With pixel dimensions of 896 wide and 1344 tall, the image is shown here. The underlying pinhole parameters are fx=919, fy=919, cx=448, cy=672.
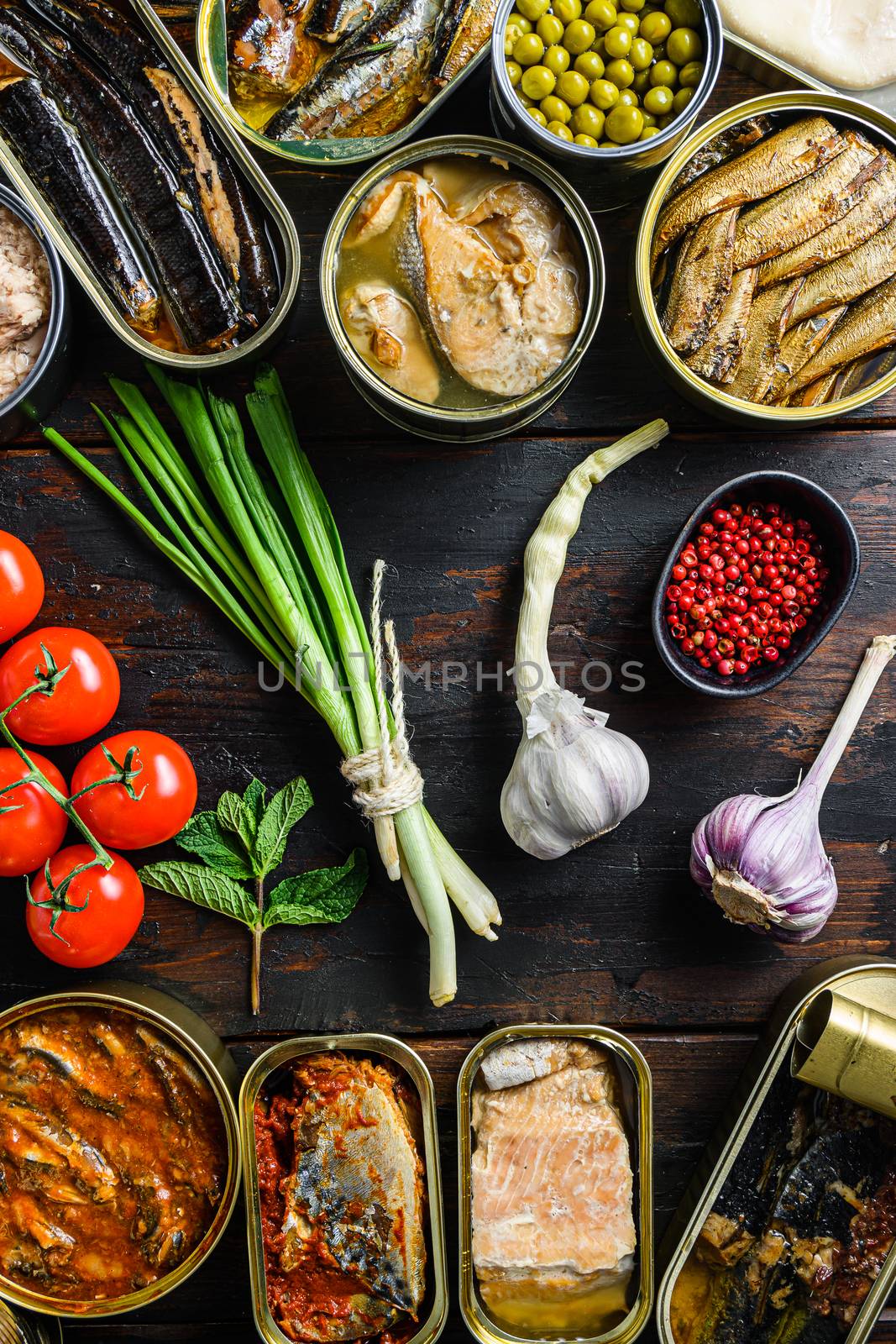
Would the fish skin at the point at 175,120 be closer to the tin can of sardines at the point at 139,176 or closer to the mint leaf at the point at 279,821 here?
the tin can of sardines at the point at 139,176

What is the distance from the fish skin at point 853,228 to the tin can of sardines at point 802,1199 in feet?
3.97

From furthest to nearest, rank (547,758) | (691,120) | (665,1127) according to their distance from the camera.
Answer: (665,1127), (547,758), (691,120)

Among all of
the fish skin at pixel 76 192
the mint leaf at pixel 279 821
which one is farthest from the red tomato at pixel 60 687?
the fish skin at pixel 76 192

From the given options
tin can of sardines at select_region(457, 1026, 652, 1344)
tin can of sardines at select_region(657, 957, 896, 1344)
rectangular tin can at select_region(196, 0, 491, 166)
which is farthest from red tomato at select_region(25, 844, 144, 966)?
rectangular tin can at select_region(196, 0, 491, 166)

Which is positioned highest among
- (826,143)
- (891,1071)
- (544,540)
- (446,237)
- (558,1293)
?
(826,143)

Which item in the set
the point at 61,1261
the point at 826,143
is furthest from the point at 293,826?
the point at 826,143

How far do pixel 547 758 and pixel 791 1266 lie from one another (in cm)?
96

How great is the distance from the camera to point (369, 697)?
1.66m

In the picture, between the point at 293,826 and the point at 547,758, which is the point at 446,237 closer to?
the point at 547,758

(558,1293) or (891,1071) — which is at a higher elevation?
(891,1071)

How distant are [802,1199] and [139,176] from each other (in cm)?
209

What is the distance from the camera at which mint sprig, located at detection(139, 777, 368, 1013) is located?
1708 mm

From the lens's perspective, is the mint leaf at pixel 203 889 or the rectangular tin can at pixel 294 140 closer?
the rectangular tin can at pixel 294 140

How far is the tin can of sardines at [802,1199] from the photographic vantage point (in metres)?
1.55
